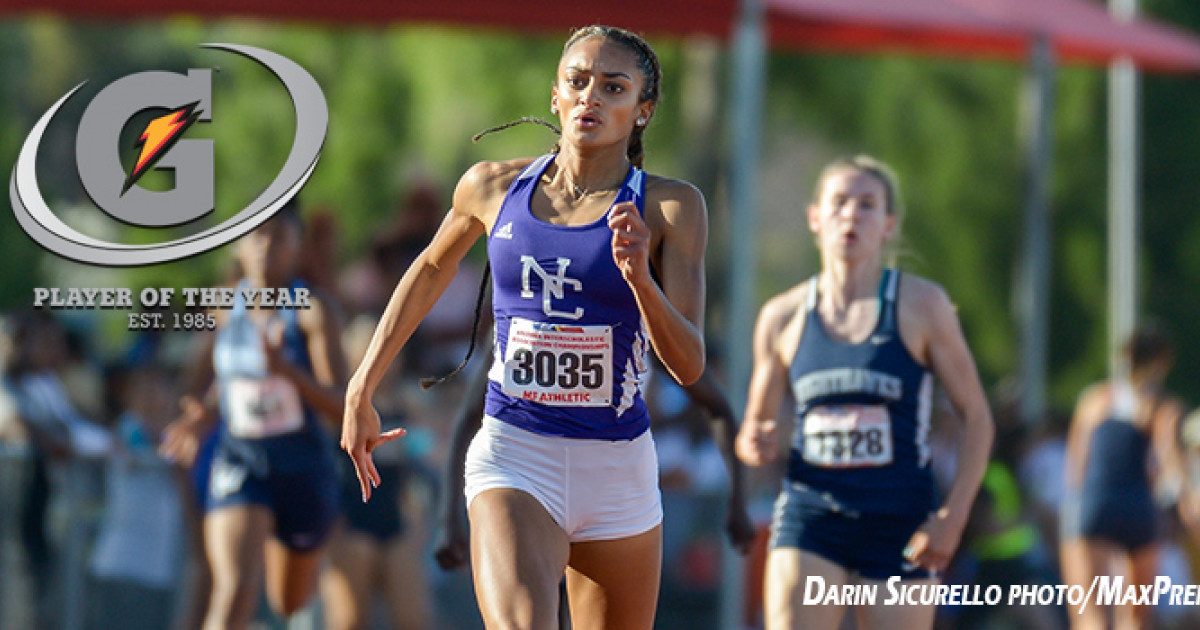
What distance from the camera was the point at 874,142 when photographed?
1947 centimetres

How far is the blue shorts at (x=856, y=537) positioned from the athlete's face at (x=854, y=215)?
887mm

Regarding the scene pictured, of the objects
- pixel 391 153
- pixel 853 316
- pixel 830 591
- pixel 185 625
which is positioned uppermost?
pixel 391 153

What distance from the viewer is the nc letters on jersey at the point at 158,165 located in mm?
7656

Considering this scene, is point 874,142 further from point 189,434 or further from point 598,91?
point 598,91

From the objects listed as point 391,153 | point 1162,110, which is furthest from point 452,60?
point 1162,110

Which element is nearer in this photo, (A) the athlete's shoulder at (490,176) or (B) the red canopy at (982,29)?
(A) the athlete's shoulder at (490,176)

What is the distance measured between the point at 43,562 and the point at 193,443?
99.3 inches

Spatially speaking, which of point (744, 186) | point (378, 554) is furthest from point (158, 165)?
point (744, 186)

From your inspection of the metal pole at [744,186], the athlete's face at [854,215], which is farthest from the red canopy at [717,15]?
the athlete's face at [854,215]

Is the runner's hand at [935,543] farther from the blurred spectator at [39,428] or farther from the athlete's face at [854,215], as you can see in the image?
the blurred spectator at [39,428]

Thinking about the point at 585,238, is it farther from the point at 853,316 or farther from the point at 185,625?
the point at 185,625

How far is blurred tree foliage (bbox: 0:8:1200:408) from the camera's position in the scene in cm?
1898

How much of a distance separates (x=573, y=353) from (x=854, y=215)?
185 centimetres

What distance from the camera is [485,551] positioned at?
435 cm
